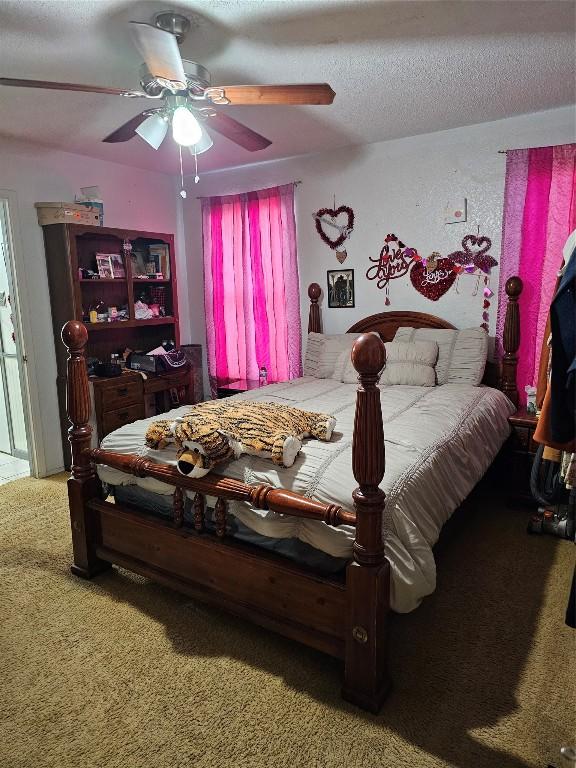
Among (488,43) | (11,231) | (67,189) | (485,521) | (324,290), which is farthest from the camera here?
(324,290)

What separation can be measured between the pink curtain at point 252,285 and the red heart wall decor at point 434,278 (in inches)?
40.5

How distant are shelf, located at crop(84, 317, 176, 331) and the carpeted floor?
6.37 feet

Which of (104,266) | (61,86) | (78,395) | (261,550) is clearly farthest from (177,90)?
(104,266)

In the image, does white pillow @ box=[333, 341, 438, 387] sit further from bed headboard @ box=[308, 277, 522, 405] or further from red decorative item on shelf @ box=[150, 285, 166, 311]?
red decorative item on shelf @ box=[150, 285, 166, 311]

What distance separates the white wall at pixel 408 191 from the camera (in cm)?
337

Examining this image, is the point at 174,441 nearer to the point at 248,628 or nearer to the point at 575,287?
the point at 248,628

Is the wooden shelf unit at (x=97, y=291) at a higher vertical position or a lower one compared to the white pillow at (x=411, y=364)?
higher

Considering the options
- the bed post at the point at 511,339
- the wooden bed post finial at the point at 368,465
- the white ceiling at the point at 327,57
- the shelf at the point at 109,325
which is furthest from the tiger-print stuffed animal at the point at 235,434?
the shelf at the point at 109,325

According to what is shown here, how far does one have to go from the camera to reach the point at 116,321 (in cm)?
397

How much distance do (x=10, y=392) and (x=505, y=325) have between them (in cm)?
385

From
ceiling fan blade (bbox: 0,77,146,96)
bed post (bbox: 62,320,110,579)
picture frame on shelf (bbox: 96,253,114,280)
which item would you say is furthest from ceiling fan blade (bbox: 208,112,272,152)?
picture frame on shelf (bbox: 96,253,114,280)

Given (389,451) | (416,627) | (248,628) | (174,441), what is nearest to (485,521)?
(416,627)

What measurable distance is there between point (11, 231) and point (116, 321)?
3.05ft

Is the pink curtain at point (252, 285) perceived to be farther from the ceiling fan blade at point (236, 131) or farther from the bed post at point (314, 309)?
the ceiling fan blade at point (236, 131)
